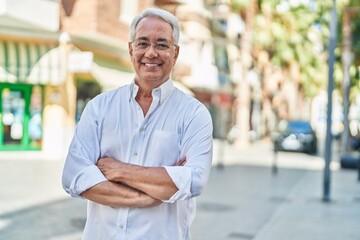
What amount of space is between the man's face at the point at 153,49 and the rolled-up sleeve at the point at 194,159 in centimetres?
24

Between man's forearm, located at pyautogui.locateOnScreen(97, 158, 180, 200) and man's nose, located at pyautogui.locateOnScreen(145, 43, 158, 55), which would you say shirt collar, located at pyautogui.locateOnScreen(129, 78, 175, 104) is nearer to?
man's nose, located at pyautogui.locateOnScreen(145, 43, 158, 55)

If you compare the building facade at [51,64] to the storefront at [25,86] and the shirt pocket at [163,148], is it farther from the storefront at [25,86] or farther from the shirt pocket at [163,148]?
the shirt pocket at [163,148]

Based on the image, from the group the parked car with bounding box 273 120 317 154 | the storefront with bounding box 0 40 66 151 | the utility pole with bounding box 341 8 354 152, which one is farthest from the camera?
the parked car with bounding box 273 120 317 154

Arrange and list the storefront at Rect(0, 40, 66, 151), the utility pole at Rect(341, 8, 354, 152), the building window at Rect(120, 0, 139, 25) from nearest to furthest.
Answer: the storefront at Rect(0, 40, 66, 151), the building window at Rect(120, 0, 139, 25), the utility pole at Rect(341, 8, 354, 152)

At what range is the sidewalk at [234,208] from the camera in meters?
7.95

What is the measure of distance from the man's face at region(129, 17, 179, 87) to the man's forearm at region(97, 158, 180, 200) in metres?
0.39

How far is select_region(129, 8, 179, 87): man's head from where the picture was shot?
2.53 meters

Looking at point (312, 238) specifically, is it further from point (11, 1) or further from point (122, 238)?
point (11, 1)

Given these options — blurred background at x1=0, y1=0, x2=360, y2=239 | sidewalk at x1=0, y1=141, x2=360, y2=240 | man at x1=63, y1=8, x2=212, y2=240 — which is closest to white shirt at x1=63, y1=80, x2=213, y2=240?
man at x1=63, y1=8, x2=212, y2=240

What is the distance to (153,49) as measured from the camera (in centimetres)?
253

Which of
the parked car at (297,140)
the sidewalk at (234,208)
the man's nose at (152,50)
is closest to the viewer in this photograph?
the man's nose at (152,50)

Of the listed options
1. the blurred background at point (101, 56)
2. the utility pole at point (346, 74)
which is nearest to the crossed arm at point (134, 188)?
the blurred background at point (101, 56)

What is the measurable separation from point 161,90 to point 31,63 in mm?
16973

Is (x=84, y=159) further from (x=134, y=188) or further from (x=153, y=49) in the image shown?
(x=153, y=49)
